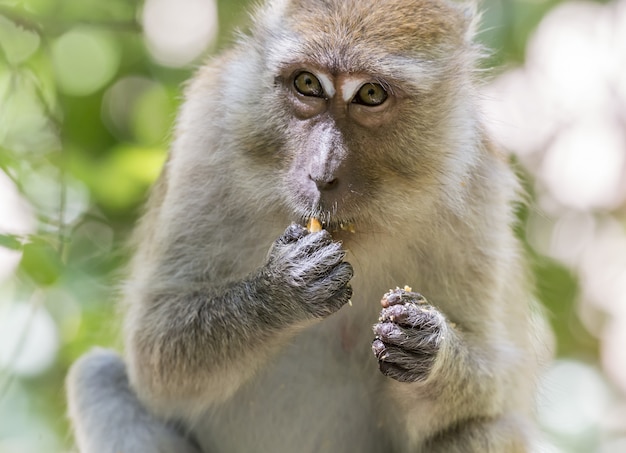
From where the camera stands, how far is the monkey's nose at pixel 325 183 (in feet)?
11.8

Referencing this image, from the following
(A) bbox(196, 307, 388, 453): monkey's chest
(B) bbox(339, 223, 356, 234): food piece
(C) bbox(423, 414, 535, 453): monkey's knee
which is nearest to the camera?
(B) bbox(339, 223, 356, 234): food piece

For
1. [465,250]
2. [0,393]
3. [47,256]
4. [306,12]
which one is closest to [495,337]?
[465,250]

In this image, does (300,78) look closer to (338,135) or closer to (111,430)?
(338,135)

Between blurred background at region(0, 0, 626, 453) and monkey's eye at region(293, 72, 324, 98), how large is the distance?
50.4 inches

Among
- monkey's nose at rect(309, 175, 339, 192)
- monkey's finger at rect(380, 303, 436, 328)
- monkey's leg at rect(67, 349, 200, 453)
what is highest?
monkey's nose at rect(309, 175, 339, 192)

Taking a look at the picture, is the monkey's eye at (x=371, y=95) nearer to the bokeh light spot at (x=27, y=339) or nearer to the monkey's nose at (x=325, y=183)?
the monkey's nose at (x=325, y=183)

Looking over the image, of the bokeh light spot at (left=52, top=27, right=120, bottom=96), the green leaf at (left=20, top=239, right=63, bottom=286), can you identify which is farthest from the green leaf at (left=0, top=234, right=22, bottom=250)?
the bokeh light spot at (left=52, top=27, right=120, bottom=96)

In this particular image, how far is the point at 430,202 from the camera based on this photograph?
4.22 meters

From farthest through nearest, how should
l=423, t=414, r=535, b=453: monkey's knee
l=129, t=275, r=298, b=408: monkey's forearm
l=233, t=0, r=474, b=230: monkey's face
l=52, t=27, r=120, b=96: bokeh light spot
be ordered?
l=52, t=27, r=120, b=96: bokeh light spot, l=423, t=414, r=535, b=453: monkey's knee, l=129, t=275, r=298, b=408: monkey's forearm, l=233, t=0, r=474, b=230: monkey's face

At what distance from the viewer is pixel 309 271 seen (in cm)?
379

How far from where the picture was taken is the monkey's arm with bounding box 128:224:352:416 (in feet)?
12.5

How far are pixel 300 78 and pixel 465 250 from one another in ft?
4.45

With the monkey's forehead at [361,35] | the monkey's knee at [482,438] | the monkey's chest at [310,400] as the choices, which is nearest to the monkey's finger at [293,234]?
the monkey's forehead at [361,35]

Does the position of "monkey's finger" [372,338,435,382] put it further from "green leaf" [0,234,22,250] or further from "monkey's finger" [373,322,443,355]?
"green leaf" [0,234,22,250]
